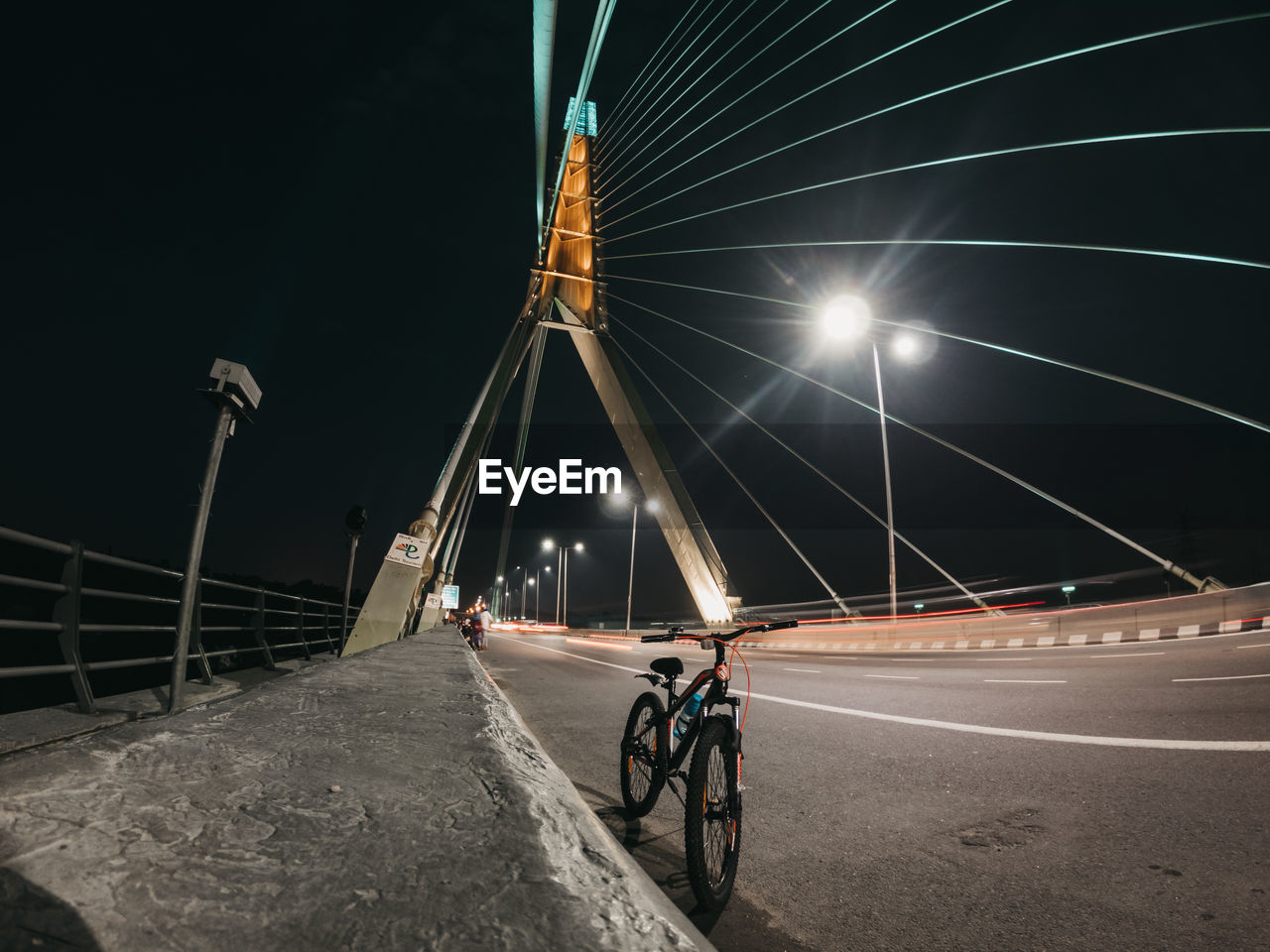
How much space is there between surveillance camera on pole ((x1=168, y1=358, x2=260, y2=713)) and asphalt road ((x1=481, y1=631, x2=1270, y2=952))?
3.22 metres

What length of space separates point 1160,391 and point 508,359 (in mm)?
20106

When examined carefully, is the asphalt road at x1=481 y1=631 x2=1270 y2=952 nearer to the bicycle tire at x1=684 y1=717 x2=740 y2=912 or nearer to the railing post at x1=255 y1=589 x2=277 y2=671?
the bicycle tire at x1=684 y1=717 x2=740 y2=912

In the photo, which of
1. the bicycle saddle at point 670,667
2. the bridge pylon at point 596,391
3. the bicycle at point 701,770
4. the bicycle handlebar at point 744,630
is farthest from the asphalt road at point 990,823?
the bridge pylon at point 596,391

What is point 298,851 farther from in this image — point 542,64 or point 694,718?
point 542,64

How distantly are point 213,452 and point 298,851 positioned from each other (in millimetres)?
4987

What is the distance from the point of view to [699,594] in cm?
2225

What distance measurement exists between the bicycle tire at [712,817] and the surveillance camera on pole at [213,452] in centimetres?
462

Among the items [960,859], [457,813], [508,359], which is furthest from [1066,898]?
[508,359]

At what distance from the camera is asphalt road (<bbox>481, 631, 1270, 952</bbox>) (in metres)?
2.37

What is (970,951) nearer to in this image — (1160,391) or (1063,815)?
(1063,815)

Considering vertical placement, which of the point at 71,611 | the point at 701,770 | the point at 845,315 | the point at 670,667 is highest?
the point at 845,315

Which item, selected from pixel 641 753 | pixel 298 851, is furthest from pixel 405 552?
pixel 298 851

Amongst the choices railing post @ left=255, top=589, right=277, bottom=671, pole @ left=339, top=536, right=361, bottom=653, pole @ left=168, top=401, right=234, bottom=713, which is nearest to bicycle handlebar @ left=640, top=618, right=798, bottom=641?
pole @ left=168, top=401, right=234, bottom=713

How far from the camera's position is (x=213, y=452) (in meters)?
5.36
